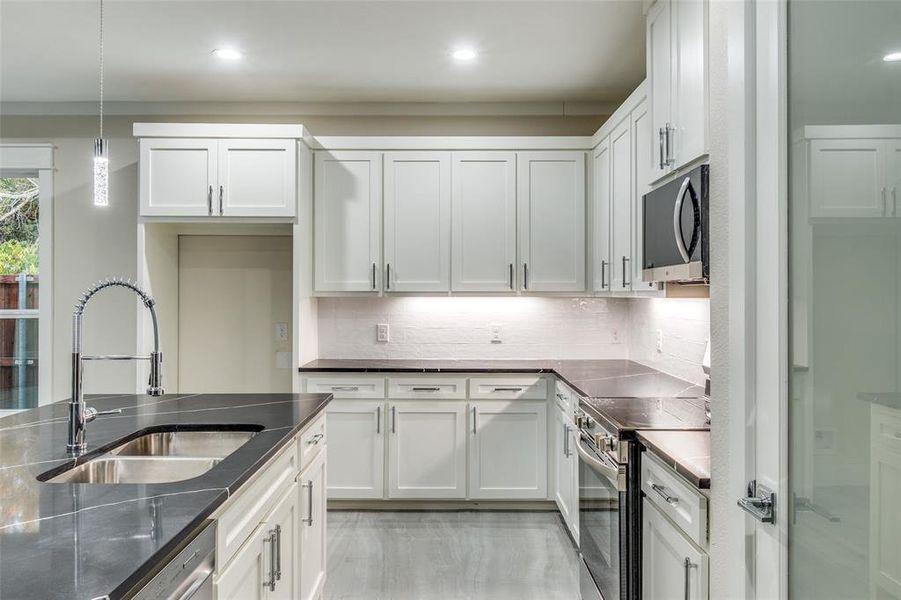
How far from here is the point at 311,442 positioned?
2.25 m

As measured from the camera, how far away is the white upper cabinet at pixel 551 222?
378 centimetres

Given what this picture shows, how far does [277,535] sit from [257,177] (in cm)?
243

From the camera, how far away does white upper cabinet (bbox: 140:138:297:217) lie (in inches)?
139

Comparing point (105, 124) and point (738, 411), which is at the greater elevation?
point (105, 124)

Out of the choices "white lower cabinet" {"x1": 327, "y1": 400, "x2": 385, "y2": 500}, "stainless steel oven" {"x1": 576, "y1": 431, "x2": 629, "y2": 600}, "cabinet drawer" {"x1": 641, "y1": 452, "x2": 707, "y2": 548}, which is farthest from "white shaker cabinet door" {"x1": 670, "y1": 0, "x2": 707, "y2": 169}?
"white lower cabinet" {"x1": 327, "y1": 400, "x2": 385, "y2": 500}

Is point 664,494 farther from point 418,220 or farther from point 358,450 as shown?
point 418,220

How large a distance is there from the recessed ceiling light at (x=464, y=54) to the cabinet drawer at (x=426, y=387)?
193 cm

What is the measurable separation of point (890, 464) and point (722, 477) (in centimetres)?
50

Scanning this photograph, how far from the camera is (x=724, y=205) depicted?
144 centimetres

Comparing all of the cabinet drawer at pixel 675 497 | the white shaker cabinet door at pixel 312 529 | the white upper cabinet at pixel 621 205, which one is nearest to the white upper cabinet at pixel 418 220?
the white upper cabinet at pixel 621 205

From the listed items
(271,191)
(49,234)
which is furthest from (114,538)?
(49,234)

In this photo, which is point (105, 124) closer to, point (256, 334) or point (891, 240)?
point (256, 334)

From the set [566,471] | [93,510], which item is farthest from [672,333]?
[93,510]

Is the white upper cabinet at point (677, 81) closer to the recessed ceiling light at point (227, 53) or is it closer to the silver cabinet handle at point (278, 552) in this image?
the silver cabinet handle at point (278, 552)
